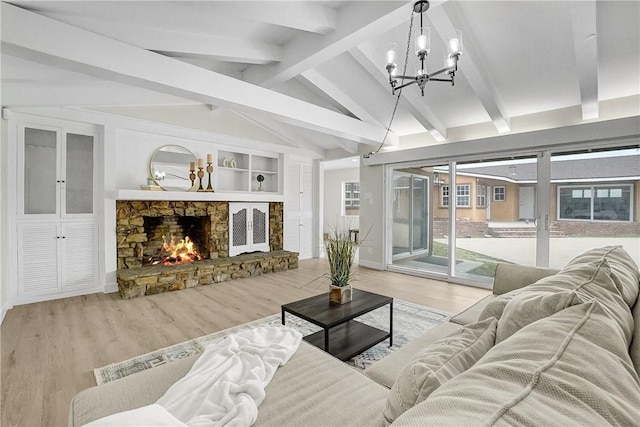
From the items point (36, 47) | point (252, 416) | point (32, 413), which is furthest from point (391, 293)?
point (36, 47)

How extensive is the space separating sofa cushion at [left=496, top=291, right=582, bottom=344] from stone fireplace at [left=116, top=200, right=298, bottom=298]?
416cm

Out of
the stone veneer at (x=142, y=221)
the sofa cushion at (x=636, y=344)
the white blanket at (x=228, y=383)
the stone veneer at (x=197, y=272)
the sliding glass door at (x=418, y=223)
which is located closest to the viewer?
the sofa cushion at (x=636, y=344)

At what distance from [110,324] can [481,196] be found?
513 centimetres

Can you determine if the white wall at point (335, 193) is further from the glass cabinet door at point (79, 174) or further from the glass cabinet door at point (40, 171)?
the glass cabinet door at point (40, 171)

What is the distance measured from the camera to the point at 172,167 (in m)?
4.87

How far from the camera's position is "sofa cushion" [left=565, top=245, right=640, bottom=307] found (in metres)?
1.13

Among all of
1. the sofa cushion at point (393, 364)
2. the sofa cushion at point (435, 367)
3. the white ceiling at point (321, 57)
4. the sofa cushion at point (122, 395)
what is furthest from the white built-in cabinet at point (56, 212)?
the sofa cushion at point (435, 367)

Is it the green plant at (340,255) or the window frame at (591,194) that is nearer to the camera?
the green plant at (340,255)

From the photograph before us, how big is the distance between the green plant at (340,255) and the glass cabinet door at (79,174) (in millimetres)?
3675

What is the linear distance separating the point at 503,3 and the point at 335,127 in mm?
2241

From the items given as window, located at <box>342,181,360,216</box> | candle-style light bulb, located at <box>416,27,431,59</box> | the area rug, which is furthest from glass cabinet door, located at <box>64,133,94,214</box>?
window, located at <box>342,181,360,216</box>

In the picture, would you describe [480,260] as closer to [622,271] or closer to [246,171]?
[622,271]

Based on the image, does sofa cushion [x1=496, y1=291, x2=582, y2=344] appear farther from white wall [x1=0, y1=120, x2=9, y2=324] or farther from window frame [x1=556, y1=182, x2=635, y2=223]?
white wall [x1=0, y1=120, x2=9, y2=324]

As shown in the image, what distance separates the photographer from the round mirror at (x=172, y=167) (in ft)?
15.4
